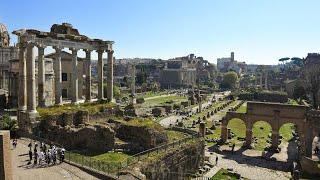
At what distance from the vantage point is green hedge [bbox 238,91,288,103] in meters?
98.9

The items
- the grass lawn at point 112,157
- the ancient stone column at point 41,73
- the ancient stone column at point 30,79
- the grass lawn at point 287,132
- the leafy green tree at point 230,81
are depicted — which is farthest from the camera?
the leafy green tree at point 230,81

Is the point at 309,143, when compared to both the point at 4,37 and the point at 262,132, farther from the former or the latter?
the point at 4,37

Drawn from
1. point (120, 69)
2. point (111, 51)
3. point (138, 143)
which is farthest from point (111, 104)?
point (120, 69)

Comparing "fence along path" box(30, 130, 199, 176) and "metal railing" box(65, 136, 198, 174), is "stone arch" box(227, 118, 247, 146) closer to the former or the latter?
"metal railing" box(65, 136, 198, 174)

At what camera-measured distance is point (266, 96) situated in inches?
4018

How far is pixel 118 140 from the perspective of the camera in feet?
98.6

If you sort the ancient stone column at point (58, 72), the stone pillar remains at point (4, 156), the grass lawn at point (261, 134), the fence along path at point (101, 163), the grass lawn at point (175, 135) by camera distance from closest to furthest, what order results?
the stone pillar remains at point (4, 156)
the fence along path at point (101, 163)
the grass lawn at point (175, 135)
the ancient stone column at point (58, 72)
the grass lawn at point (261, 134)

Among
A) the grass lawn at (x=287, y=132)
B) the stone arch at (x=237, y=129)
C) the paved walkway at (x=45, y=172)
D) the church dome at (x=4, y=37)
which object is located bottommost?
the grass lawn at (x=287, y=132)

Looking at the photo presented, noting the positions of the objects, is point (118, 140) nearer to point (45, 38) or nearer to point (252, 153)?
point (45, 38)

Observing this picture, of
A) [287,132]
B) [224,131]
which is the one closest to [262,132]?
[287,132]

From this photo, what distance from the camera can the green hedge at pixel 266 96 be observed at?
324 ft

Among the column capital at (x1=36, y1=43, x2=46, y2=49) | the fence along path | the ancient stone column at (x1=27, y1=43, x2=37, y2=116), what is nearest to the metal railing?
the fence along path

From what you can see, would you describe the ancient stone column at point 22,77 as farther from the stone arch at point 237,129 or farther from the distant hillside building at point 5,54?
the stone arch at point 237,129

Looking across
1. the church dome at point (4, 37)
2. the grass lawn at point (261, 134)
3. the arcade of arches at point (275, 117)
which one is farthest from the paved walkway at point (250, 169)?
the church dome at point (4, 37)
